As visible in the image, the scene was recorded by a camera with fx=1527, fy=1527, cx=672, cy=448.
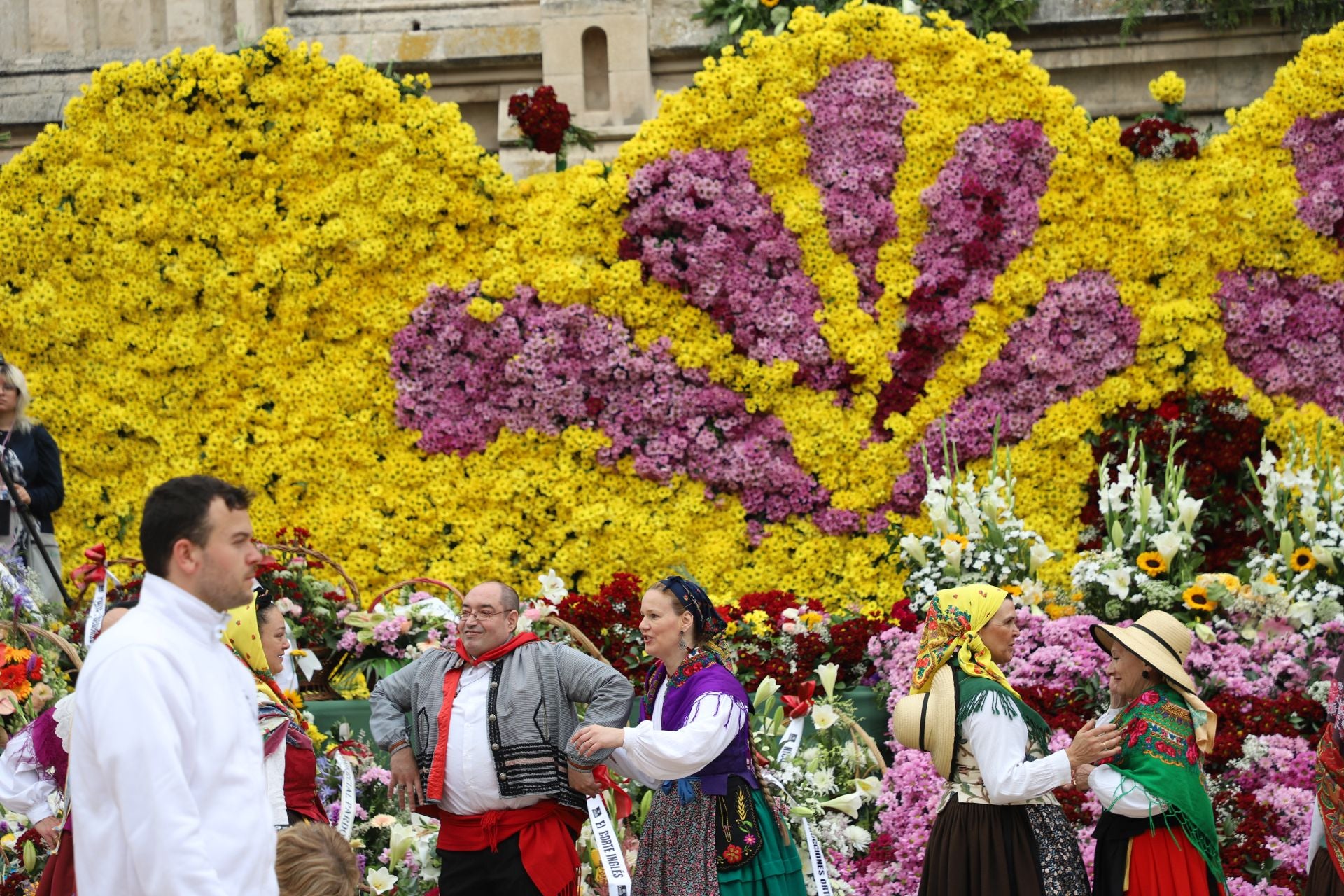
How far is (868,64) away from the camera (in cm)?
928

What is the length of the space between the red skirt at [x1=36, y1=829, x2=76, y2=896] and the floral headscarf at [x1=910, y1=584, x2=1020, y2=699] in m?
2.51

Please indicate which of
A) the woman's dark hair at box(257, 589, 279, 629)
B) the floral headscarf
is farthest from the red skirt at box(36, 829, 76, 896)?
the floral headscarf

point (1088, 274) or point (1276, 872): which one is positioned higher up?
point (1088, 274)

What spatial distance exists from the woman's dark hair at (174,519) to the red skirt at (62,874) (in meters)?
1.38

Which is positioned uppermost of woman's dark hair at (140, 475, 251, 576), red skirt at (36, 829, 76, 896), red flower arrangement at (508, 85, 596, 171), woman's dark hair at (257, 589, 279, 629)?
red flower arrangement at (508, 85, 596, 171)

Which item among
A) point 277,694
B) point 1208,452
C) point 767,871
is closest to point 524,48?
point 1208,452

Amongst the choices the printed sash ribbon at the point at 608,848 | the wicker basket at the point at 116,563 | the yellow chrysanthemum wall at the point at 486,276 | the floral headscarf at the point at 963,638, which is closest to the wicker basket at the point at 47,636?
the wicker basket at the point at 116,563

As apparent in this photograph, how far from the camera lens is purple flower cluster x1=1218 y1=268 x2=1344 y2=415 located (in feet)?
29.2

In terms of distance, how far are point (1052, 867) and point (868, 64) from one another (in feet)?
19.2

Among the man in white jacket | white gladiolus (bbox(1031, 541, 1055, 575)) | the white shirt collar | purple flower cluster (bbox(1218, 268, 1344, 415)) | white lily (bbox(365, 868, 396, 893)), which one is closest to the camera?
the man in white jacket

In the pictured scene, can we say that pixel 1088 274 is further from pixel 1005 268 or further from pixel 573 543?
pixel 573 543

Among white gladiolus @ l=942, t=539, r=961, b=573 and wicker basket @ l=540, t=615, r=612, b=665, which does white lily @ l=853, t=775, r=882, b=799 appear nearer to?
wicker basket @ l=540, t=615, r=612, b=665

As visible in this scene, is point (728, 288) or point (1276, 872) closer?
point (1276, 872)

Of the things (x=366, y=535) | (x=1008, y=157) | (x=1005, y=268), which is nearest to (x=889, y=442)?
(x=1005, y=268)
